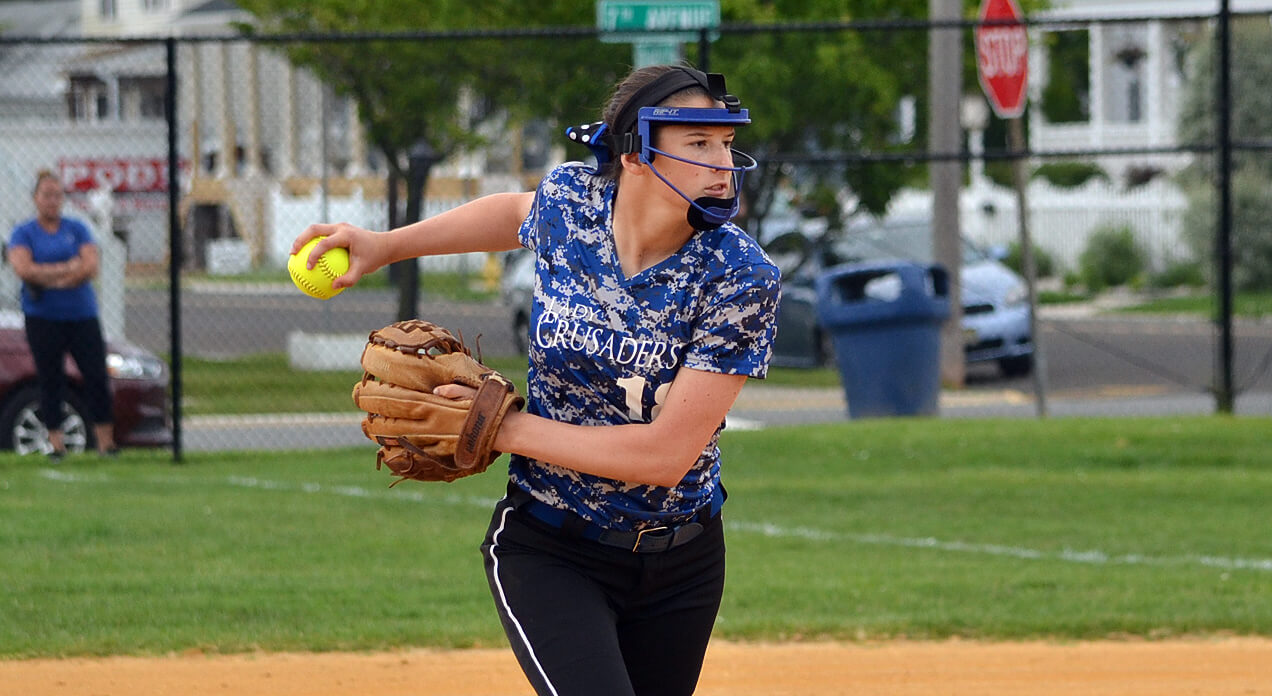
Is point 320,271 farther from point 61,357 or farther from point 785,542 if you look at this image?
point 61,357

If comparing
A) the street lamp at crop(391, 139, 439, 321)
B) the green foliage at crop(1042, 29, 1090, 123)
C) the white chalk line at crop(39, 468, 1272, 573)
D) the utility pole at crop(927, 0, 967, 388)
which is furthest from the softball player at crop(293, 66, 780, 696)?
the green foliage at crop(1042, 29, 1090, 123)

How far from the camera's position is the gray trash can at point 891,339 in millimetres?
12969

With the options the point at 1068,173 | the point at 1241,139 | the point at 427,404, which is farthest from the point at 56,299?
the point at 1068,173

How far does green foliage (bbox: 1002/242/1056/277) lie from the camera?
24719mm

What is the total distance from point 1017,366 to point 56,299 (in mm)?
10736

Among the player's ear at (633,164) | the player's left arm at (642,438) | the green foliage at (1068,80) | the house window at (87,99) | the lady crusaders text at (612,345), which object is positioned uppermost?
the green foliage at (1068,80)

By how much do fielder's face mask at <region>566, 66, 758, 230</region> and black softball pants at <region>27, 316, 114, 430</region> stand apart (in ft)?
28.3

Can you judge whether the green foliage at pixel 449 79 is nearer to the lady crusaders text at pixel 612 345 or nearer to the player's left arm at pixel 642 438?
the lady crusaders text at pixel 612 345

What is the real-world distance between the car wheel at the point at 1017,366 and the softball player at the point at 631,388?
14.5 meters

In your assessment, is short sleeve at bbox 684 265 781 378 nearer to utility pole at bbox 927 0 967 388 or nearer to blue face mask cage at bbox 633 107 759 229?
blue face mask cage at bbox 633 107 759 229

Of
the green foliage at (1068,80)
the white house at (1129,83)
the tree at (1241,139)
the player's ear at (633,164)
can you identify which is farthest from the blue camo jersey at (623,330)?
the green foliage at (1068,80)

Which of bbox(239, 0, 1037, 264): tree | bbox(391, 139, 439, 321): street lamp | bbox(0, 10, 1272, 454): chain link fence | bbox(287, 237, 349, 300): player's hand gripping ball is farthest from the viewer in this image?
bbox(239, 0, 1037, 264): tree

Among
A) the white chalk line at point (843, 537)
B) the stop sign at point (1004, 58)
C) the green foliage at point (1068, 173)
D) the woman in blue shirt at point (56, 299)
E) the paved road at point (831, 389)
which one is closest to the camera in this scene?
the white chalk line at point (843, 537)

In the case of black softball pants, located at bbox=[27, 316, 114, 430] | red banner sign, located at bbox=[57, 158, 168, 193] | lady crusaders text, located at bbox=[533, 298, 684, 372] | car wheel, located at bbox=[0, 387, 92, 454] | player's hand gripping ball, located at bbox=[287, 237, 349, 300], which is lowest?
car wheel, located at bbox=[0, 387, 92, 454]
